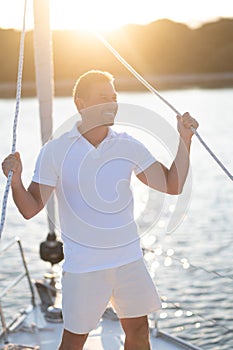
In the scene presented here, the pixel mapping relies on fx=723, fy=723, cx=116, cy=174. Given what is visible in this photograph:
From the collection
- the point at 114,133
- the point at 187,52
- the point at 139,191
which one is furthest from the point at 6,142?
the point at 187,52

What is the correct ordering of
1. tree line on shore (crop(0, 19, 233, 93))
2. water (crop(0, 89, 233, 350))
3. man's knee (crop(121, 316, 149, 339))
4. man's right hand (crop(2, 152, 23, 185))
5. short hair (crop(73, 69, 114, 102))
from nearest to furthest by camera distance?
1. man's right hand (crop(2, 152, 23, 185))
2. short hair (crop(73, 69, 114, 102))
3. man's knee (crop(121, 316, 149, 339))
4. water (crop(0, 89, 233, 350))
5. tree line on shore (crop(0, 19, 233, 93))

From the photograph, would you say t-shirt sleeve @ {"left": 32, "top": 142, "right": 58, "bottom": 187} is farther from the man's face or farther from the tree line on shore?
the tree line on shore

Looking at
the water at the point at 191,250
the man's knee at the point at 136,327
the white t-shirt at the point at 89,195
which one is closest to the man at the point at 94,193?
the white t-shirt at the point at 89,195

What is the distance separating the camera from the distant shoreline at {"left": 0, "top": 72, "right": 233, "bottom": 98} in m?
53.8

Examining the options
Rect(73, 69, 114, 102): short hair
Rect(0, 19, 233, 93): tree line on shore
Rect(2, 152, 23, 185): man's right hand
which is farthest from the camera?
Rect(0, 19, 233, 93): tree line on shore

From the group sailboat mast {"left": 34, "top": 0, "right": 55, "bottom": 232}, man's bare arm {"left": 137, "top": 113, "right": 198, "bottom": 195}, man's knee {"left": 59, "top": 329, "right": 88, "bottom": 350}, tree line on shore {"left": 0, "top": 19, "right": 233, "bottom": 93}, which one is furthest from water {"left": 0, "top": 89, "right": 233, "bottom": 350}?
tree line on shore {"left": 0, "top": 19, "right": 233, "bottom": 93}

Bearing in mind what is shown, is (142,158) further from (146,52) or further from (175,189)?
(146,52)

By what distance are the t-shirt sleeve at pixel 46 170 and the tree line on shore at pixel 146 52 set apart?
140ft

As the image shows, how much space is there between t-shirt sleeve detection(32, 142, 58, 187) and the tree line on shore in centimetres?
4260

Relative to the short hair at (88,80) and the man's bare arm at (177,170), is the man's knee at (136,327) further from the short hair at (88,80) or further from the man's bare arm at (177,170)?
the short hair at (88,80)

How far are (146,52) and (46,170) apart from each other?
59465 mm

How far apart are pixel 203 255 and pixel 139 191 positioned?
218 inches

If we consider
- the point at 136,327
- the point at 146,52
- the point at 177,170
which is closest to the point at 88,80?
the point at 177,170

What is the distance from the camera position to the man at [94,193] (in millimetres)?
3016
